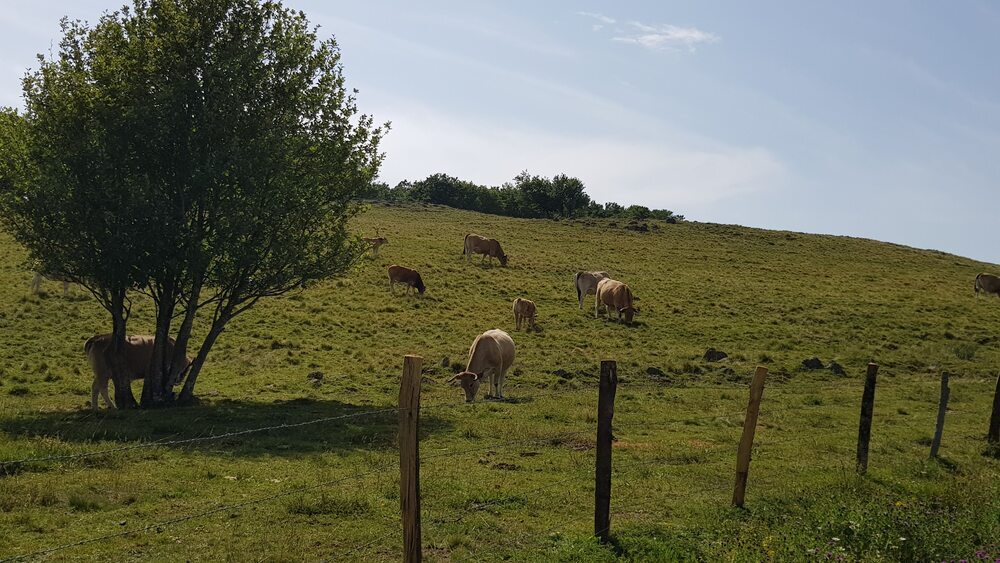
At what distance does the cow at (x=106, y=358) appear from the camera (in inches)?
720

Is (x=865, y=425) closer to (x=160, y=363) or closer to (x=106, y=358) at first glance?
(x=160, y=363)

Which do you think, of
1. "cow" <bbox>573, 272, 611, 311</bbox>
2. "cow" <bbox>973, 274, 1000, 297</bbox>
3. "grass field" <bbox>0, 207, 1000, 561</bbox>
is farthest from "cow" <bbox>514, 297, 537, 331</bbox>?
"cow" <bbox>973, 274, 1000, 297</bbox>

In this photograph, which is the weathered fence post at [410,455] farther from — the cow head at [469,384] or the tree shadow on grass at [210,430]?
the cow head at [469,384]

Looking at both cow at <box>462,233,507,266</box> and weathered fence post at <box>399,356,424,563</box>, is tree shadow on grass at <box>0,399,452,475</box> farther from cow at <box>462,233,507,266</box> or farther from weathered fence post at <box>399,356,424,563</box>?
cow at <box>462,233,507,266</box>

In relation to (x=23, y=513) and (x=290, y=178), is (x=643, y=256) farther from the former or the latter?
(x=23, y=513)

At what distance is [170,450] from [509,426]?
654 centimetres

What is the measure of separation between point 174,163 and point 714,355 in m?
18.5

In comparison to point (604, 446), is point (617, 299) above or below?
below

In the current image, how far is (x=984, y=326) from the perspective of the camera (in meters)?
36.6

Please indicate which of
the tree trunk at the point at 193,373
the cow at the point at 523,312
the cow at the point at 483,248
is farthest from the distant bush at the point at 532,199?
the tree trunk at the point at 193,373

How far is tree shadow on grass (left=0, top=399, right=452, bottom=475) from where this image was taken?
518 inches

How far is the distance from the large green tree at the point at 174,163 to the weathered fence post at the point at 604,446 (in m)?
12.4

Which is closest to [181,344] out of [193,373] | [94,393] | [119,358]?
[193,373]

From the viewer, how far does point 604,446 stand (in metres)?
8.10
